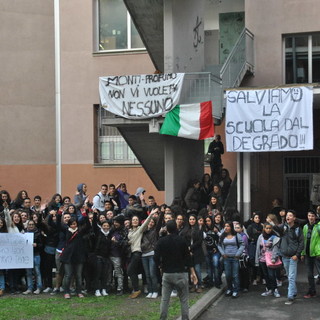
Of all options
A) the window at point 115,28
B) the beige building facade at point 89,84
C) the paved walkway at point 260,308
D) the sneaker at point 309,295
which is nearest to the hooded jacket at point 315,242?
the sneaker at point 309,295

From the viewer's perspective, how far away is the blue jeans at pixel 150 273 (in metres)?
13.0

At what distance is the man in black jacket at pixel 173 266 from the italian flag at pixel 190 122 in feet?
18.7

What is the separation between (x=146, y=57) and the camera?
22672 mm

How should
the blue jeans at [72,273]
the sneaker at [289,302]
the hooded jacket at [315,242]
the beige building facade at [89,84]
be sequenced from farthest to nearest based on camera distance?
1. the beige building facade at [89,84]
2. the blue jeans at [72,273]
3. the hooded jacket at [315,242]
4. the sneaker at [289,302]

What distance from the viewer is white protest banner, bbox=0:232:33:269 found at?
1370cm

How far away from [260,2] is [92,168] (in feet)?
27.5

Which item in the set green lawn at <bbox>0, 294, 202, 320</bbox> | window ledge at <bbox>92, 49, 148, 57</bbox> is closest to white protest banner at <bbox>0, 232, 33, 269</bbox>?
green lawn at <bbox>0, 294, 202, 320</bbox>

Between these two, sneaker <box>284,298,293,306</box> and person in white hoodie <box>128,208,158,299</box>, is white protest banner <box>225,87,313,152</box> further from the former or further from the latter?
sneaker <box>284,298,293,306</box>

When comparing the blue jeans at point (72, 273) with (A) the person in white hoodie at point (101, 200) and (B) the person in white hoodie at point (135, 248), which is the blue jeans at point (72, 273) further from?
(A) the person in white hoodie at point (101, 200)

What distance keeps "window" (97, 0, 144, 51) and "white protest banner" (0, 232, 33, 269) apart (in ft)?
35.9

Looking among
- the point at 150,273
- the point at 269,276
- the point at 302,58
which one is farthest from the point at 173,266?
the point at 302,58

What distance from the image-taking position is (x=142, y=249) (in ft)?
43.8

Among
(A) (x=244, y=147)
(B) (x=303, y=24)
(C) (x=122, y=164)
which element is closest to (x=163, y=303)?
(A) (x=244, y=147)

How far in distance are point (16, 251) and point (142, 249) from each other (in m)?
2.74
